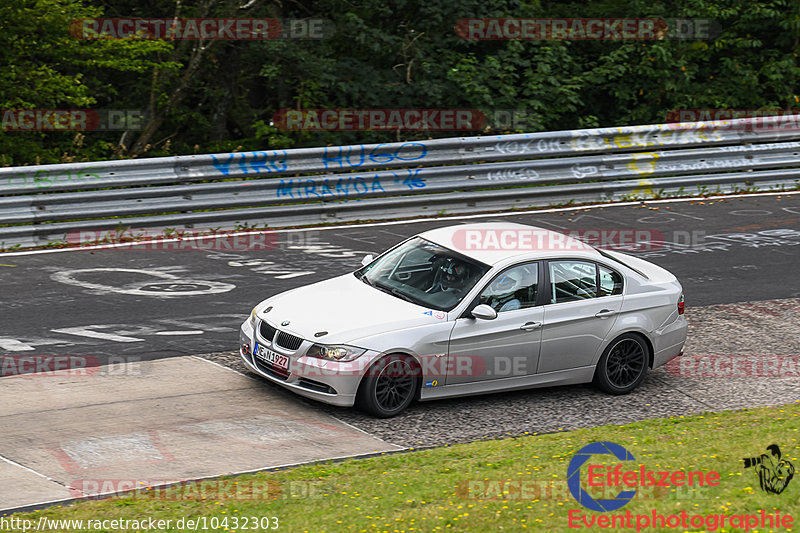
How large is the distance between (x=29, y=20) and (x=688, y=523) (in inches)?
636

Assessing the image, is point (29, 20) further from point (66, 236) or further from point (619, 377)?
point (619, 377)

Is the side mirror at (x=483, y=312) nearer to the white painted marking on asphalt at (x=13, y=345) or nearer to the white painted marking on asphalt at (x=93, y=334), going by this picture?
the white painted marking on asphalt at (x=93, y=334)

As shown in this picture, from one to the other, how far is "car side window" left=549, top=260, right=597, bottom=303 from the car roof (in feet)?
0.33

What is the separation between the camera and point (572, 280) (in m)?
10.3

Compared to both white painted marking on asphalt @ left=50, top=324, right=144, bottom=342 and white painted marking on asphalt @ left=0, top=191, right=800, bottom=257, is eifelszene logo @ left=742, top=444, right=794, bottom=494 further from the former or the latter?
white painted marking on asphalt @ left=0, top=191, right=800, bottom=257

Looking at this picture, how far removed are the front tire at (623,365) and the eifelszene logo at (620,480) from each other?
273 cm

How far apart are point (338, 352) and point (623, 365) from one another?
311 cm

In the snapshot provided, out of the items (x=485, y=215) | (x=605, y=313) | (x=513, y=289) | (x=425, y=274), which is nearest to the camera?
(x=513, y=289)

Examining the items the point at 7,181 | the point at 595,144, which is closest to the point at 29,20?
the point at 7,181

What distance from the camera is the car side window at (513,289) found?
983 cm

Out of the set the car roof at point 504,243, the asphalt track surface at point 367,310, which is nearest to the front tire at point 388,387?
the asphalt track surface at point 367,310

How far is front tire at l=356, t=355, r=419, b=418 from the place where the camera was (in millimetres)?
9164

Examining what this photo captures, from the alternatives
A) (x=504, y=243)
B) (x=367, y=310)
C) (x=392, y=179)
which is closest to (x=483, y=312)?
(x=367, y=310)

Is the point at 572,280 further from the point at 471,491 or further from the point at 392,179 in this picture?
the point at 392,179
